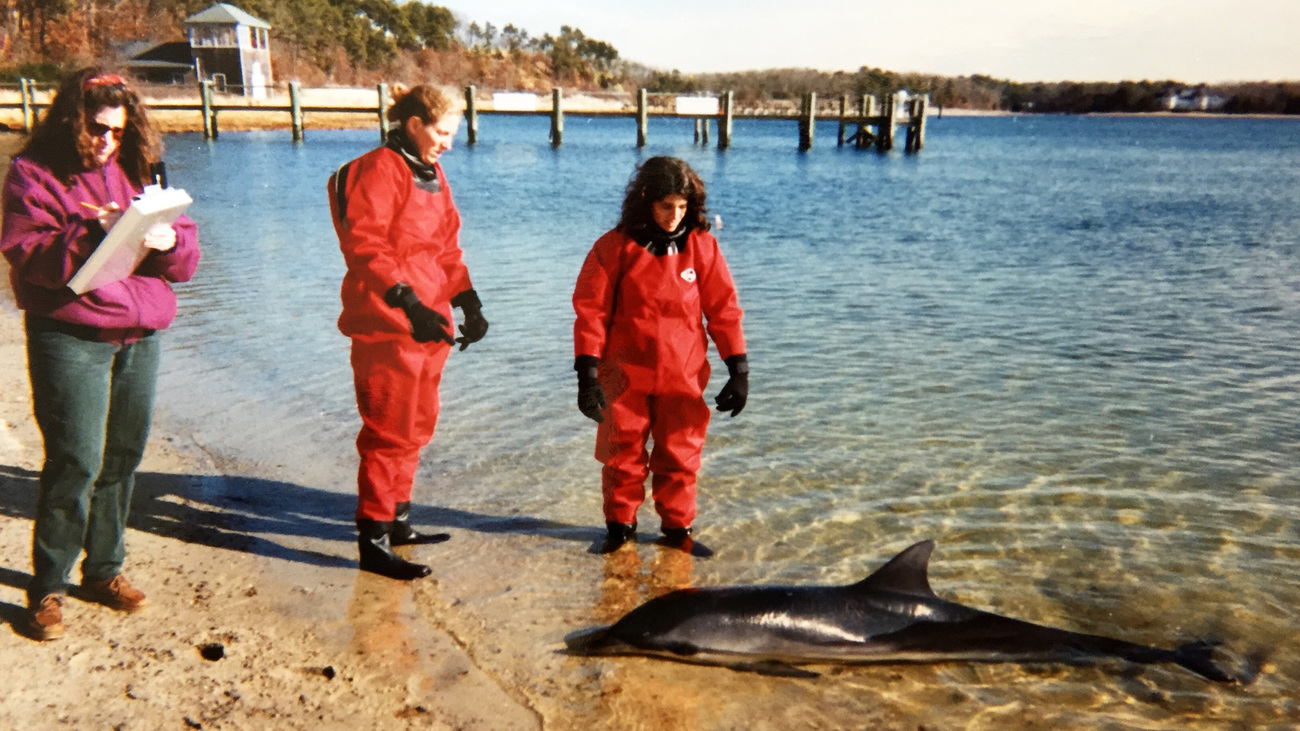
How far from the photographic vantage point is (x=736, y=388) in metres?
4.19

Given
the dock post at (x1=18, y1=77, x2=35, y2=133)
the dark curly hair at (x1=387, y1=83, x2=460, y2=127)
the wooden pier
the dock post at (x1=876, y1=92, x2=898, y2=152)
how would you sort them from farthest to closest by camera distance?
the dock post at (x1=876, y1=92, x2=898, y2=152) → the wooden pier → the dock post at (x1=18, y1=77, x2=35, y2=133) → the dark curly hair at (x1=387, y1=83, x2=460, y2=127)

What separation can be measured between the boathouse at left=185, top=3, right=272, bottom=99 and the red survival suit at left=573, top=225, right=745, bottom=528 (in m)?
65.1

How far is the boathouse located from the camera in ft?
202

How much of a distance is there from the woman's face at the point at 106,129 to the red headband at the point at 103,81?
3.2 inches

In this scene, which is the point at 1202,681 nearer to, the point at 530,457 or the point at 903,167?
the point at 530,457

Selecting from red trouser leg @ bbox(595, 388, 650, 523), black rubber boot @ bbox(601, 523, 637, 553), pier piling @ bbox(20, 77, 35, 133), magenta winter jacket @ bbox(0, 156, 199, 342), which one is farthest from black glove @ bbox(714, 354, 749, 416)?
pier piling @ bbox(20, 77, 35, 133)

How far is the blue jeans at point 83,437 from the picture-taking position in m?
3.16

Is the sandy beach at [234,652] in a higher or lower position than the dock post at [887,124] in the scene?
lower

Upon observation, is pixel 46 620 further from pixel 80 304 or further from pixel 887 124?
pixel 887 124

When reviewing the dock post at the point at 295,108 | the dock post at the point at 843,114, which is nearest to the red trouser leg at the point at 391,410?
the dock post at the point at 295,108

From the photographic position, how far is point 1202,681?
3.72 m

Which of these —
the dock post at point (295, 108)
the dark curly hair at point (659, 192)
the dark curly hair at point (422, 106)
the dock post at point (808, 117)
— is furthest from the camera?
the dock post at point (808, 117)

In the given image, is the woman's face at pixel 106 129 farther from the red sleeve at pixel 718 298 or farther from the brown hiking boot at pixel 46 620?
the red sleeve at pixel 718 298

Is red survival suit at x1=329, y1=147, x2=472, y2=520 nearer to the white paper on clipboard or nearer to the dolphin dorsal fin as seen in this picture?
the white paper on clipboard
